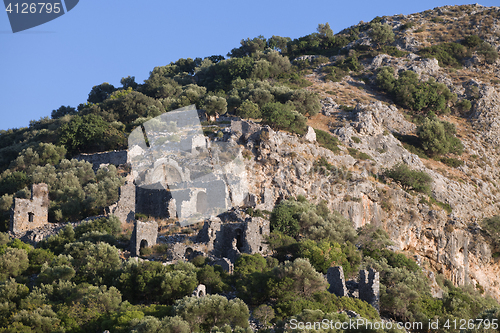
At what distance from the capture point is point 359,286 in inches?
1204

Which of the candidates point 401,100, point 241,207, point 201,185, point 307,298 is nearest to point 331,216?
point 241,207

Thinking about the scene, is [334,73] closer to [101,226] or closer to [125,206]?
[125,206]

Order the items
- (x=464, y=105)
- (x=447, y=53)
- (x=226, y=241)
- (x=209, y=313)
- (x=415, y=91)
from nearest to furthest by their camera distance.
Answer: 1. (x=209, y=313)
2. (x=226, y=241)
3. (x=415, y=91)
4. (x=464, y=105)
5. (x=447, y=53)

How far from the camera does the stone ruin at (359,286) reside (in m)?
29.7

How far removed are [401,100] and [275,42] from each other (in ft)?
92.6

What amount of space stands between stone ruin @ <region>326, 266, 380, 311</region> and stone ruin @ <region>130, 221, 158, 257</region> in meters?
10.5

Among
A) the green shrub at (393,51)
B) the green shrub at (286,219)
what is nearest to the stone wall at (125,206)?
the green shrub at (286,219)

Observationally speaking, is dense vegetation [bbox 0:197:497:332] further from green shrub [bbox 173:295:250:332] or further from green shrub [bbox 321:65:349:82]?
green shrub [bbox 321:65:349:82]

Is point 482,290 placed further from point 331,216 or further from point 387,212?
point 331,216

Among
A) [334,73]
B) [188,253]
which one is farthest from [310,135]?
[334,73]

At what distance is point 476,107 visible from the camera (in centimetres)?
6975

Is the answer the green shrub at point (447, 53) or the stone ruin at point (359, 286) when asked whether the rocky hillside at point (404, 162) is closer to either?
the green shrub at point (447, 53)

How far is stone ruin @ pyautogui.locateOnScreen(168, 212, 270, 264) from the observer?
32.9m

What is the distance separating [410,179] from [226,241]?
23743mm
